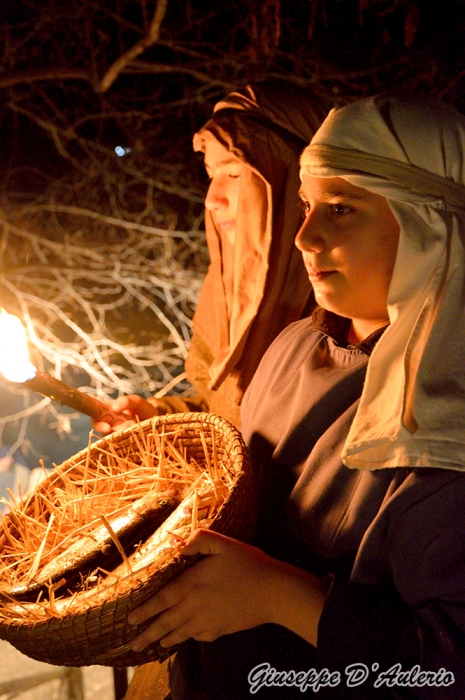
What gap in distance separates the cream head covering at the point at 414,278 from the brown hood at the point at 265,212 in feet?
2.14

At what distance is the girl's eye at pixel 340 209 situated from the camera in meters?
1.26

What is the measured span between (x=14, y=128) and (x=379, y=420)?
394 centimetres

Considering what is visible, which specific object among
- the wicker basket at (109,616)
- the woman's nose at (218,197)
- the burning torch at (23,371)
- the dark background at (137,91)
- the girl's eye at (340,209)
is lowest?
the wicker basket at (109,616)

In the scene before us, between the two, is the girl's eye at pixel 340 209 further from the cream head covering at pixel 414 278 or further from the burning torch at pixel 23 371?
the burning torch at pixel 23 371

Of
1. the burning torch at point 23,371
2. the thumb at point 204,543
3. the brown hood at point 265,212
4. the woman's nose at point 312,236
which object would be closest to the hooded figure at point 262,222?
the brown hood at point 265,212

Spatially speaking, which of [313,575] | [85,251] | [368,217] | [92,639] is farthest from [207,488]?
[85,251]

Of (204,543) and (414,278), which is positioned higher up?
(414,278)

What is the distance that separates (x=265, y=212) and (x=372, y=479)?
41.1 inches

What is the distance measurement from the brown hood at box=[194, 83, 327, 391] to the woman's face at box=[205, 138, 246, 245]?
0.13 feet

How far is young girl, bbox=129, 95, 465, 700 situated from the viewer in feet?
3.55

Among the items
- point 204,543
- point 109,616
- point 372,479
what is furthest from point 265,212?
point 109,616

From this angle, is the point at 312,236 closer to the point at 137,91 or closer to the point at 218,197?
the point at 218,197

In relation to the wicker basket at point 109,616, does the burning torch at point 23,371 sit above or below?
above

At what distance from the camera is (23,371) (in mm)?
1713
